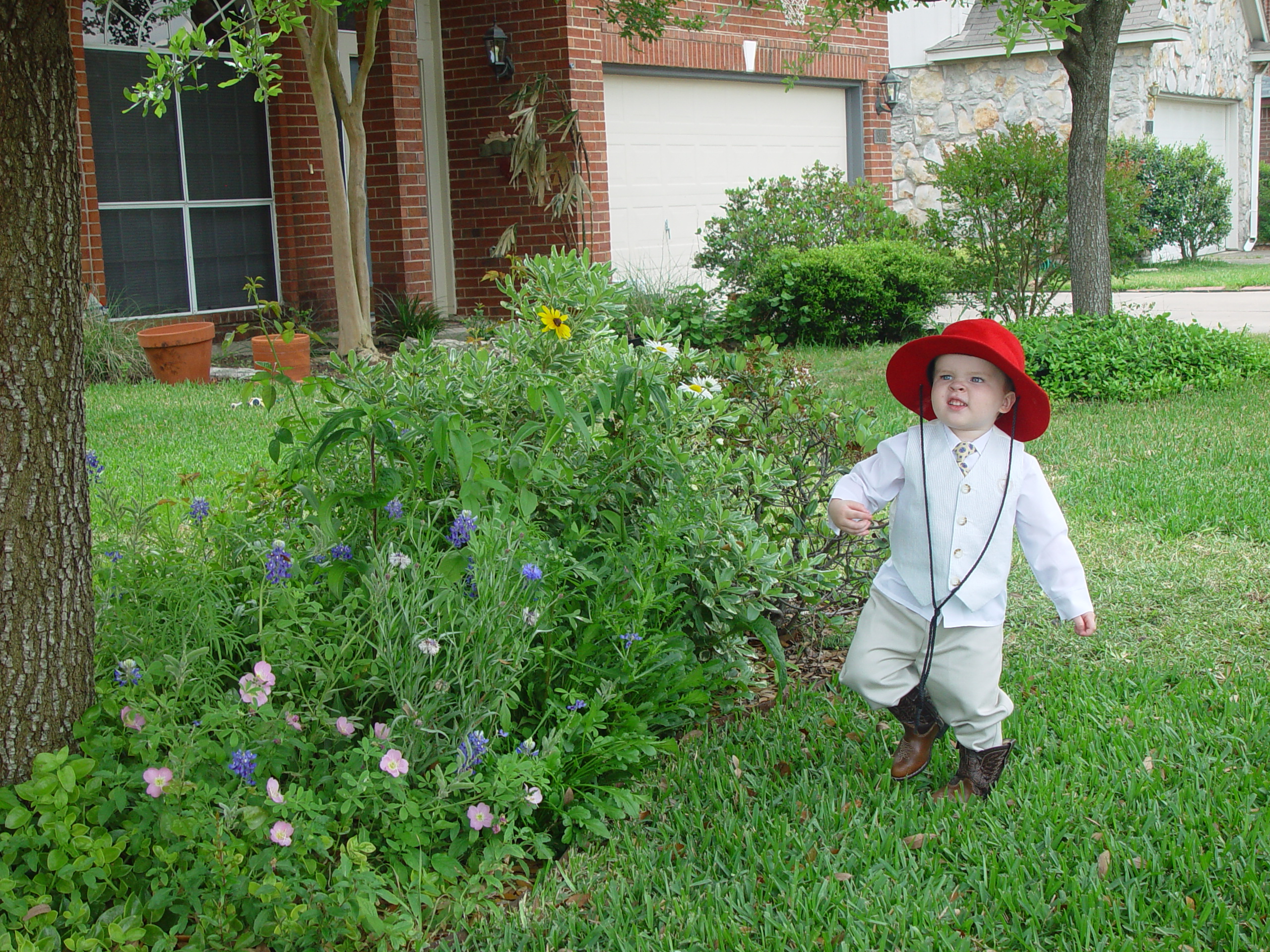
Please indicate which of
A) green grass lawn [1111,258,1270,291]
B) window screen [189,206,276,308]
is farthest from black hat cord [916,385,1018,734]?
green grass lawn [1111,258,1270,291]

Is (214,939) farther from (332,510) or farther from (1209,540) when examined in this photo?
(1209,540)

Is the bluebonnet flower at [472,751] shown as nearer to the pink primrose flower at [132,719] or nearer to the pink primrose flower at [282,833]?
the pink primrose flower at [282,833]

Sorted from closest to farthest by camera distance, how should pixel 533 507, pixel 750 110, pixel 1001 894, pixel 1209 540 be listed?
pixel 1001 894 < pixel 533 507 < pixel 1209 540 < pixel 750 110

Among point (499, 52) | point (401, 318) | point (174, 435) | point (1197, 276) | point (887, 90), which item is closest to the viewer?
point (174, 435)

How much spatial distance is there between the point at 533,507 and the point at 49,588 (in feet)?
3.45

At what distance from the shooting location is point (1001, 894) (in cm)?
249

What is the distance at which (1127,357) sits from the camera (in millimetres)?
8125

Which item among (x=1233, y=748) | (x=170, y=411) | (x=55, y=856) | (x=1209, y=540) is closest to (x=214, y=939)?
(x=55, y=856)

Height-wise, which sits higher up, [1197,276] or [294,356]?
[1197,276]

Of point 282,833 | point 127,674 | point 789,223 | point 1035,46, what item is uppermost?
point 1035,46

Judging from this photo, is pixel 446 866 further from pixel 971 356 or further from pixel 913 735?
pixel 971 356

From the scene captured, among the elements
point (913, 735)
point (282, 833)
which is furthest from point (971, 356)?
point (282, 833)

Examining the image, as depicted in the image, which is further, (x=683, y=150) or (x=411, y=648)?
(x=683, y=150)

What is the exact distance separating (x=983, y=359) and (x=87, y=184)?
28.1 feet
